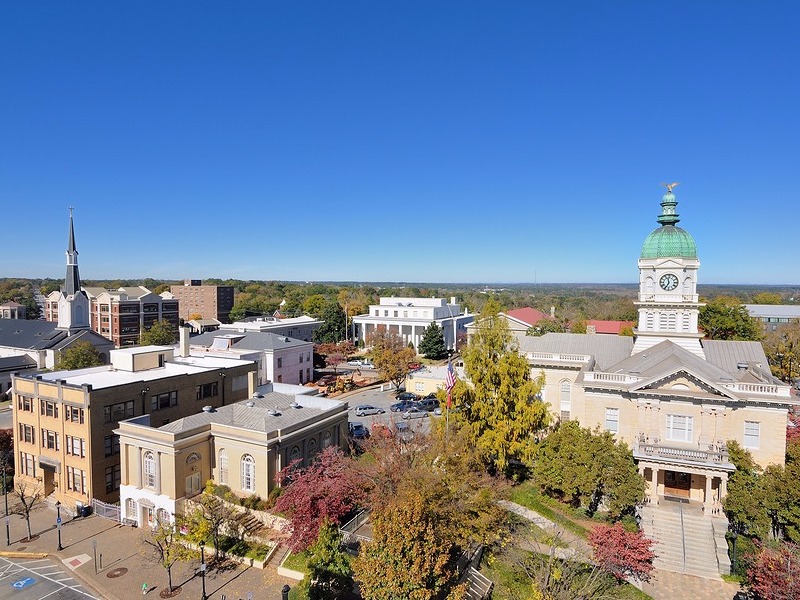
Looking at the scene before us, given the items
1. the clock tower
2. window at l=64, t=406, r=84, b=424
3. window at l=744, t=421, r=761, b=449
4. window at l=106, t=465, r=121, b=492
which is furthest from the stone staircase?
window at l=64, t=406, r=84, b=424

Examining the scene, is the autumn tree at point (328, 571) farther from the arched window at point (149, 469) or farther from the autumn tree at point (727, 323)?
the autumn tree at point (727, 323)

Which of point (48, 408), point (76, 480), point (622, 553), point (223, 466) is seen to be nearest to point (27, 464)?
point (48, 408)

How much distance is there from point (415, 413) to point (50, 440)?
29172mm

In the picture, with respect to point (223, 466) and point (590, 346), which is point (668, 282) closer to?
point (590, 346)

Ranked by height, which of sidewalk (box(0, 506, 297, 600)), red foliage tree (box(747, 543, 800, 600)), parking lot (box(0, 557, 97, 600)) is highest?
red foliage tree (box(747, 543, 800, 600))

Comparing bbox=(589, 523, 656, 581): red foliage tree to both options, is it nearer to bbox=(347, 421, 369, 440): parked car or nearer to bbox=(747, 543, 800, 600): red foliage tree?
bbox=(747, 543, 800, 600): red foliage tree

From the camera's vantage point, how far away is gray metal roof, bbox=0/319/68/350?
67.1 meters

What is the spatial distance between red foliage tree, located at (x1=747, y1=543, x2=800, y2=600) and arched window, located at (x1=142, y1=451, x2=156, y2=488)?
2989 centimetres

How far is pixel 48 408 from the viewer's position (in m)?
32.8

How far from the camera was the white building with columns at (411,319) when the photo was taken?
295 feet

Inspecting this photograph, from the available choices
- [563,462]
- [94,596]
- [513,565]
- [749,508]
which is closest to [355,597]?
[513,565]

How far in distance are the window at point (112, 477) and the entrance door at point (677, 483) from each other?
34729 millimetres

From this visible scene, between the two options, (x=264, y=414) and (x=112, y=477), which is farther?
(x=112, y=477)

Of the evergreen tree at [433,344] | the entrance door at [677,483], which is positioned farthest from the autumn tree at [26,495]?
the evergreen tree at [433,344]
